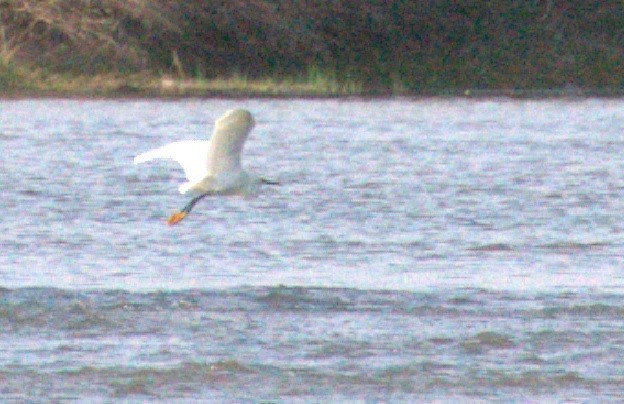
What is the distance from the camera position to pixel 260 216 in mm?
14258

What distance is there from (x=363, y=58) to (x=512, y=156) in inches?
561

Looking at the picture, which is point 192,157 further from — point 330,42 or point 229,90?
point 330,42

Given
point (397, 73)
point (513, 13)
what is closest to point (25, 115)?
point (397, 73)

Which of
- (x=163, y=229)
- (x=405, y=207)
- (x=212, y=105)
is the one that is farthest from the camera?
(x=212, y=105)

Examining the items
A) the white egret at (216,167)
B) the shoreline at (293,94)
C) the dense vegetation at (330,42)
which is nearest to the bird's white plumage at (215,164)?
the white egret at (216,167)

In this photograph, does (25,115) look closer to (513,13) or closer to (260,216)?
(260,216)

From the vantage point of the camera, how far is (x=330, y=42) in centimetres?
3359

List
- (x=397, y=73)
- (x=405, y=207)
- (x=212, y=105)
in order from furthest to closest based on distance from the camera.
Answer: (x=397, y=73) → (x=212, y=105) → (x=405, y=207)

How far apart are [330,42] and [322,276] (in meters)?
22.3

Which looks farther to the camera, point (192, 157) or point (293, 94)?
point (293, 94)

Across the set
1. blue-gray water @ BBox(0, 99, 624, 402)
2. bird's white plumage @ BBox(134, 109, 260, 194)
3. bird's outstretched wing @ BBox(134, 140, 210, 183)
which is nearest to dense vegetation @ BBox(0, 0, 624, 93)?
blue-gray water @ BBox(0, 99, 624, 402)

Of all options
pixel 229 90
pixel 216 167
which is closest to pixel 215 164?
pixel 216 167

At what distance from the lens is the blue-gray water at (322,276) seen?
8.78 m

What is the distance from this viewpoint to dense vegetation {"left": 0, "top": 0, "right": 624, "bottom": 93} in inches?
1203
